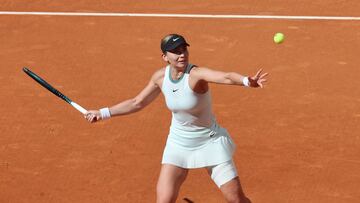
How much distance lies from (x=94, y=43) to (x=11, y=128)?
3.81 meters

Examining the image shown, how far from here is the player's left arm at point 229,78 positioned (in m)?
7.48

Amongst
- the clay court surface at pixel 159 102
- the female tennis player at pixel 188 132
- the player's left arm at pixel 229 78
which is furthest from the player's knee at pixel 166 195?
the clay court surface at pixel 159 102

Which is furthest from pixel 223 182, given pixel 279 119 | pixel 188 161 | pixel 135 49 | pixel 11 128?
pixel 135 49

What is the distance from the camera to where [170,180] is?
8352mm

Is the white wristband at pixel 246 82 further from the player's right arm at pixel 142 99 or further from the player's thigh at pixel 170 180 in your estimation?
A: the player's thigh at pixel 170 180

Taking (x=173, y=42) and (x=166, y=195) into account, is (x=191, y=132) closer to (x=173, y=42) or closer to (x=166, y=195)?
(x=166, y=195)

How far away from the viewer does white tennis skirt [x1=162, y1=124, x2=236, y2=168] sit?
327 inches

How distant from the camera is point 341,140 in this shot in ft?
37.4

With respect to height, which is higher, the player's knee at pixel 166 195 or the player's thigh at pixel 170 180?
the player's thigh at pixel 170 180

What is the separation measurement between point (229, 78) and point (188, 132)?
2.95ft

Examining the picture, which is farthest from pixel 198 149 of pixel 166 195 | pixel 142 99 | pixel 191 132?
pixel 142 99

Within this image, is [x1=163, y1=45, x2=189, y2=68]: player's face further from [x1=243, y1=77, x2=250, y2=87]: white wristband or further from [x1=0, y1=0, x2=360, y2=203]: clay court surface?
[x1=0, y1=0, x2=360, y2=203]: clay court surface

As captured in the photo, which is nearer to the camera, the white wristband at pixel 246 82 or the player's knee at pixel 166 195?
the white wristband at pixel 246 82

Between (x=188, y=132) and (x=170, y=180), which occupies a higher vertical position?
(x=188, y=132)
